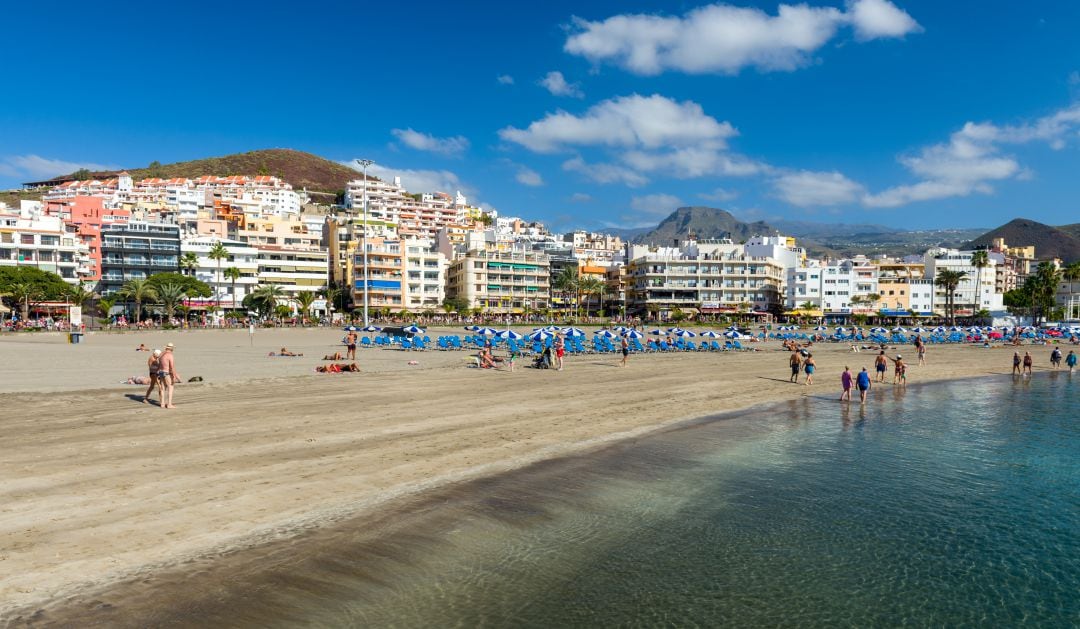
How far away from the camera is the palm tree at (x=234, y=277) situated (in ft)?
275

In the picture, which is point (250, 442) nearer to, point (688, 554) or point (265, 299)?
point (688, 554)

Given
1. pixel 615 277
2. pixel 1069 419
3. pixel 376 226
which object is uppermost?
pixel 376 226

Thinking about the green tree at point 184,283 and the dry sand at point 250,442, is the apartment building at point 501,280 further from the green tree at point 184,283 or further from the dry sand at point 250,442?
the dry sand at point 250,442

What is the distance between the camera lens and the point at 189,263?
8500cm

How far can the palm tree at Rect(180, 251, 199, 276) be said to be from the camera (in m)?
85.1

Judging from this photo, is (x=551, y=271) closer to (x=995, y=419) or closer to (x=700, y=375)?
(x=700, y=375)

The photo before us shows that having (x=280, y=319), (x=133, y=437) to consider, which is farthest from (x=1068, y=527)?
(x=280, y=319)

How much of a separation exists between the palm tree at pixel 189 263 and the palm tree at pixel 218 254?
6.12 ft

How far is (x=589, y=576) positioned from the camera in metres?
8.12

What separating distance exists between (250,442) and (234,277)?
78.7m

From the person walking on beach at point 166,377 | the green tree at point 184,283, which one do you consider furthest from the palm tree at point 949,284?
the person walking on beach at point 166,377

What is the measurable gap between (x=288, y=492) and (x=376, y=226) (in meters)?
110

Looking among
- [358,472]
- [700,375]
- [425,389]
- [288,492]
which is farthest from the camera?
[700,375]

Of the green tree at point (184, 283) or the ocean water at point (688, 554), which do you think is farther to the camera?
the green tree at point (184, 283)
